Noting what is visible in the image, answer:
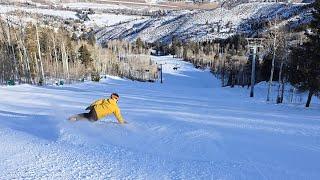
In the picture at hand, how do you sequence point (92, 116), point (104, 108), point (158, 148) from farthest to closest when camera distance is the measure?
point (92, 116) < point (104, 108) < point (158, 148)

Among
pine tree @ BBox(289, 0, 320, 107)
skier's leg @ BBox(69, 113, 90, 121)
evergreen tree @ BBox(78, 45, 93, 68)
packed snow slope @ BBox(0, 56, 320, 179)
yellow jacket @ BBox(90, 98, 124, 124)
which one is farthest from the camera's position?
evergreen tree @ BBox(78, 45, 93, 68)

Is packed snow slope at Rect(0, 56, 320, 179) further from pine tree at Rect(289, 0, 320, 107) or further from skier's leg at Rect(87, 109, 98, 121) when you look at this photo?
pine tree at Rect(289, 0, 320, 107)

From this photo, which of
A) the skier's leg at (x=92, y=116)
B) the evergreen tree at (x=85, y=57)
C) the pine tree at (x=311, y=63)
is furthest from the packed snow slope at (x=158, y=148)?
the evergreen tree at (x=85, y=57)

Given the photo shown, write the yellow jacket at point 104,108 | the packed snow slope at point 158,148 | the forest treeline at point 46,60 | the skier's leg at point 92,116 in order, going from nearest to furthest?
the packed snow slope at point 158,148, the yellow jacket at point 104,108, the skier's leg at point 92,116, the forest treeline at point 46,60

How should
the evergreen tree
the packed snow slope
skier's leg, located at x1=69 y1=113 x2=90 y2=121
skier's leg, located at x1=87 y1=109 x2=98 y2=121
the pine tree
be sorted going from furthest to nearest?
the evergreen tree → the pine tree → skier's leg, located at x1=69 y1=113 x2=90 y2=121 → skier's leg, located at x1=87 y1=109 x2=98 y2=121 → the packed snow slope

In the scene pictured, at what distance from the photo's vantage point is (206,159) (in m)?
11.6

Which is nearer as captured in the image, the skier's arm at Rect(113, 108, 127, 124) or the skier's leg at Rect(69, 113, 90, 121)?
the skier's arm at Rect(113, 108, 127, 124)

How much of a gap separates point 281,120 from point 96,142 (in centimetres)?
935

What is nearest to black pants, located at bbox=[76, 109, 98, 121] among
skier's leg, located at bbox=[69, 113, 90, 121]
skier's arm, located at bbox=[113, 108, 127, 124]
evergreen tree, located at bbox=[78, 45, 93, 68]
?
skier's leg, located at bbox=[69, 113, 90, 121]

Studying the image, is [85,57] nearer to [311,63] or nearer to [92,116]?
[311,63]

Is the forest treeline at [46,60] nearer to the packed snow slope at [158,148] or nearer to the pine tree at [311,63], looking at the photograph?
the pine tree at [311,63]

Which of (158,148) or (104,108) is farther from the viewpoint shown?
(104,108)

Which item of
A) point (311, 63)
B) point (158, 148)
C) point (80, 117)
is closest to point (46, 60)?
point (311, 63)

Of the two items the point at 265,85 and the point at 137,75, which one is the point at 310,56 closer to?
the point at 265,85
